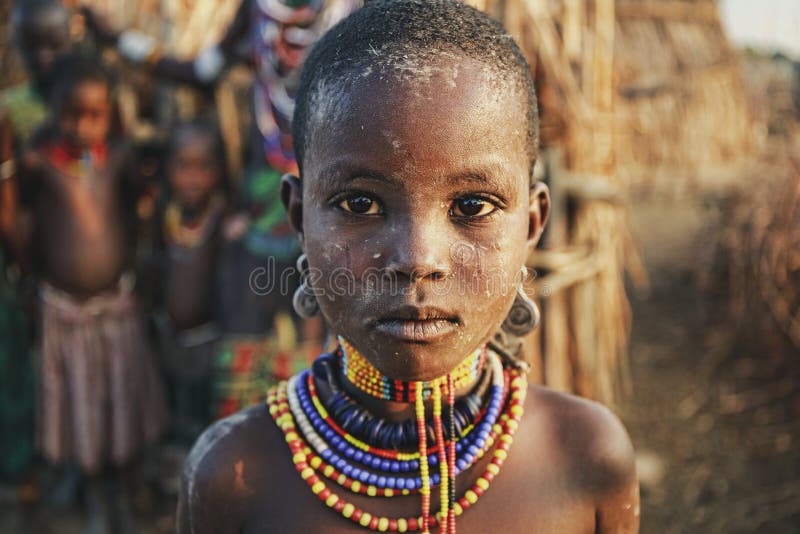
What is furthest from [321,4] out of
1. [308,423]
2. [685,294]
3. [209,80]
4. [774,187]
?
[685,294]

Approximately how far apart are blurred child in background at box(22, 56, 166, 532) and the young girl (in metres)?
2.22

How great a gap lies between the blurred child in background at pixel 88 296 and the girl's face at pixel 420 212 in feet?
7.90

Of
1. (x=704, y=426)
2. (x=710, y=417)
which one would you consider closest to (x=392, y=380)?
(x=704, y=426)

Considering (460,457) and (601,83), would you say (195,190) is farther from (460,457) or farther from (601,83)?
(460,457)

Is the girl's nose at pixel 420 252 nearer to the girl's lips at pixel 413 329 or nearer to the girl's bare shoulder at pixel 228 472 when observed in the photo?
the girl's lips at pixel 413 329

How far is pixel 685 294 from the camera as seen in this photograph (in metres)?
6.42

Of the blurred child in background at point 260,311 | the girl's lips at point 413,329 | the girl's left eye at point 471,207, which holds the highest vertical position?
the girl's left eye at point 471,207

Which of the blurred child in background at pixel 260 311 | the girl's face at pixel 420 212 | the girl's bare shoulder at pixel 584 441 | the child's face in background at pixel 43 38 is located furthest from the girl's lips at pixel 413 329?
the child's face in background at pixel 43 38

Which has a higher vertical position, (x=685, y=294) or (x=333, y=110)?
(x=333, y=110)

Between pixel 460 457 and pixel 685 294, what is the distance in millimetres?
5784

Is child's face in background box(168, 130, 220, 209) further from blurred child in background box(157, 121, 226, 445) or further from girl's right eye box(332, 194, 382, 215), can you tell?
girl's right eye box(332, 194, 382, 215)

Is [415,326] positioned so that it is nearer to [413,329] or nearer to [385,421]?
[413,329]

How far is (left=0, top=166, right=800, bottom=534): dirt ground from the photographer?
3.53 metres

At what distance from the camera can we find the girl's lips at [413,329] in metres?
1.05
